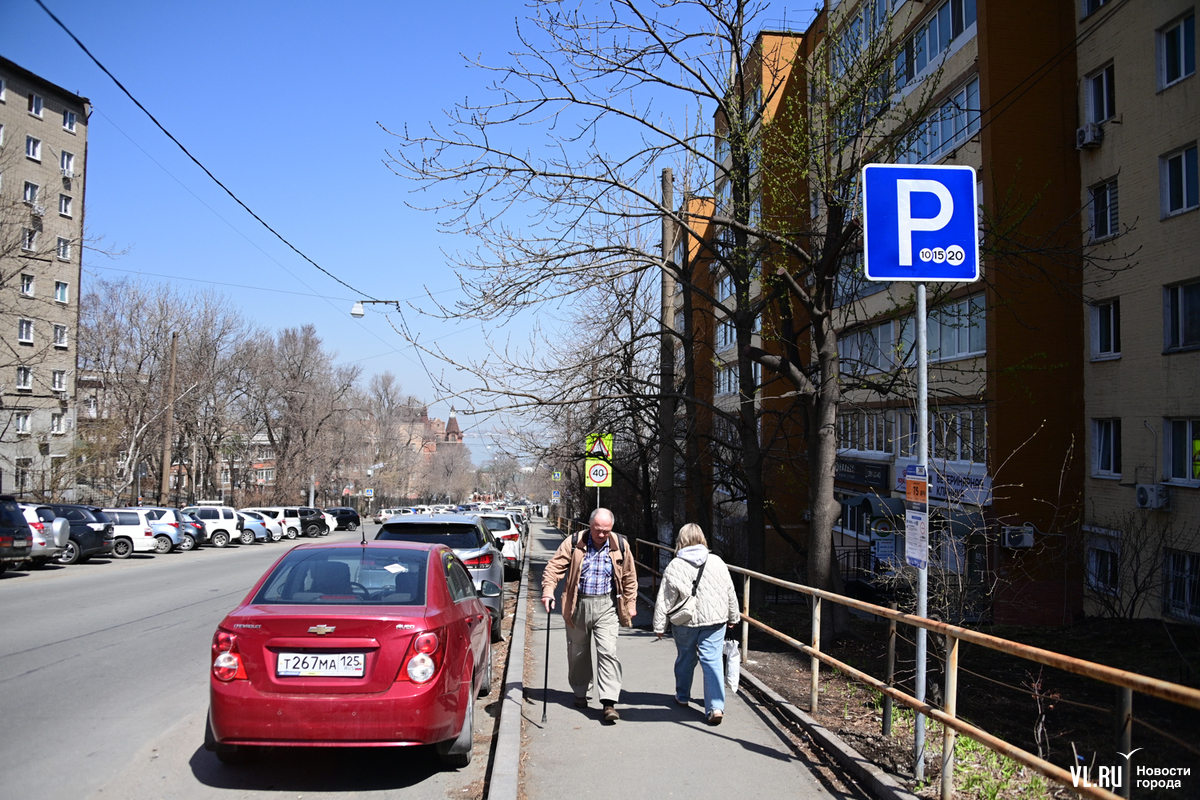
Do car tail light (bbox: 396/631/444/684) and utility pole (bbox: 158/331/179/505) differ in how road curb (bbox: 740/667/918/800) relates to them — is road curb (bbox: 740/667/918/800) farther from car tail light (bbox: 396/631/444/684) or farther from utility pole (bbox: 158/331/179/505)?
utility pole (bbox: 158/331/179/505)

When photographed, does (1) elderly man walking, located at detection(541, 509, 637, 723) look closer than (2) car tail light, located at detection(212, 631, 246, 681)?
No

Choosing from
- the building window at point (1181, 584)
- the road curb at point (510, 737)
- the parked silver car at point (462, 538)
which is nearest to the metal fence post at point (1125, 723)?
the road curb at point (510, 737)

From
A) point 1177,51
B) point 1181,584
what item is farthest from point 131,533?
point 1177,51

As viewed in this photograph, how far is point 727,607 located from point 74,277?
5021 cm

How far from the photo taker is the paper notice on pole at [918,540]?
5137 millimetres

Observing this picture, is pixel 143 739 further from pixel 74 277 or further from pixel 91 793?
pixel 74 277

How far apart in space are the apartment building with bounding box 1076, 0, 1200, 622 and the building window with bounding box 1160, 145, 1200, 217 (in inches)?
0.9

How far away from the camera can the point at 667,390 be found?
16.9 metres

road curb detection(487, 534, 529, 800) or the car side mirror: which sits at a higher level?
road curb detection(487, 534, 529, 800)

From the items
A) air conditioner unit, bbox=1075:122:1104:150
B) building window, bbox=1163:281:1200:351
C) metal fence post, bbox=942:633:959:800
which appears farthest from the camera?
air conditioner unit, bbox=1075:122:1104:150

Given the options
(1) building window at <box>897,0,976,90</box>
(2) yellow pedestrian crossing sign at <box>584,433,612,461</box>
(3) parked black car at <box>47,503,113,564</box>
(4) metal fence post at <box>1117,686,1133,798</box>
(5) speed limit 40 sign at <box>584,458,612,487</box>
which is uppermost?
(1) building window at <box>897,0,976,90</box>

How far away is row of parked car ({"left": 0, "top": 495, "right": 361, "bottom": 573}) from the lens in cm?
2052

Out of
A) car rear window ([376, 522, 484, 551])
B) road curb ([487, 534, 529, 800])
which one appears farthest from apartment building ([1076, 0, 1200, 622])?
road curb ([487, 534, 529, 800])

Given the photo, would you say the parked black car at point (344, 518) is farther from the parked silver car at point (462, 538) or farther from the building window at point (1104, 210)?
the building window at point (1104, 210)
